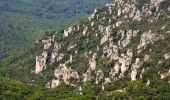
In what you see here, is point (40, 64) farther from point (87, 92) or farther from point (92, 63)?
point (87, 92)

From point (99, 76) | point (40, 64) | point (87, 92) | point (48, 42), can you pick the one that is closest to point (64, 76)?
point (99, 76)

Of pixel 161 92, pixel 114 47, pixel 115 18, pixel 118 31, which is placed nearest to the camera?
pixel 161 92

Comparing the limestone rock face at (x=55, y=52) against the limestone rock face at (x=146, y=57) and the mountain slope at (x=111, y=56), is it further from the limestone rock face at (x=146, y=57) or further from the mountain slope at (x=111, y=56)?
the limestone rock face at (x=146, y=57)

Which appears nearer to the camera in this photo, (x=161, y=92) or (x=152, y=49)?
(x=161, y=92)

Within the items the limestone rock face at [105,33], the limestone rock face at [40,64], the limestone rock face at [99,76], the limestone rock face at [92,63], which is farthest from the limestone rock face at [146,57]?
the limestone rock face at [40,64]

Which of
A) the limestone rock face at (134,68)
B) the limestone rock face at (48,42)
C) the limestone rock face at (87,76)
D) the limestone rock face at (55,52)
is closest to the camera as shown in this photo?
the limestone rock face at (134,68)

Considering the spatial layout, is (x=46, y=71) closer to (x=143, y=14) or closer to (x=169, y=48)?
(x=143, y=14)

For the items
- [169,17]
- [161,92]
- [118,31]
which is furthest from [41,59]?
[161,92]

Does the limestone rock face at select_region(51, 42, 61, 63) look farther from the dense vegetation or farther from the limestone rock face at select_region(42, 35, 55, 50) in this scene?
the dense vegetation
